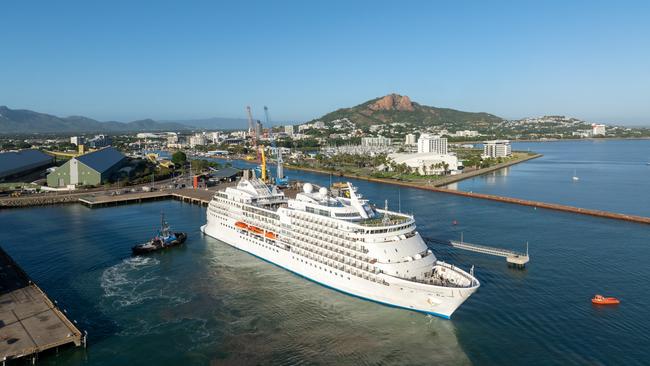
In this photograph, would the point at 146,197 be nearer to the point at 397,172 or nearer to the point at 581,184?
the point at 397,172

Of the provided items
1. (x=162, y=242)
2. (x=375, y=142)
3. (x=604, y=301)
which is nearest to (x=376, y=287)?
(x=604, y=301)

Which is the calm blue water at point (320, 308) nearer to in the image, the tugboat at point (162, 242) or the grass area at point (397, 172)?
the tugboat at point (162, 242)

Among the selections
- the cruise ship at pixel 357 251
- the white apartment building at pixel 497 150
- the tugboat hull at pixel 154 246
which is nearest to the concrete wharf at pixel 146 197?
the tugboat hull at pixel 154 246

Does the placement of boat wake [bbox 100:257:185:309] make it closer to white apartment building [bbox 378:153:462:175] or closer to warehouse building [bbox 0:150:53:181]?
warehouse building [bbox 0:150:53:181]

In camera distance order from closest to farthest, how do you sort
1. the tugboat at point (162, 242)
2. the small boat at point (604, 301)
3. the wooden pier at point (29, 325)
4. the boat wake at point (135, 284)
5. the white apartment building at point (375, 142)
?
the wooden pier at point (29, 325) < the small boat at point (604, 301) < the boat wake at point (135, 284) < the tugboat at point (162, 242) < the white apartment building at point (375, 142)

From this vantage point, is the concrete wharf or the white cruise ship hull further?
the concrete wharf

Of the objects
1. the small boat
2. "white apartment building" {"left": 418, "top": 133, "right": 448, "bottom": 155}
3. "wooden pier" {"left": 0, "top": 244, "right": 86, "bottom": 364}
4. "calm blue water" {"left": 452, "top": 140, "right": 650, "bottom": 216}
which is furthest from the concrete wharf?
"white apartment building" {"left": 418, "top": 133, "right": 448, "bottom": 155}
